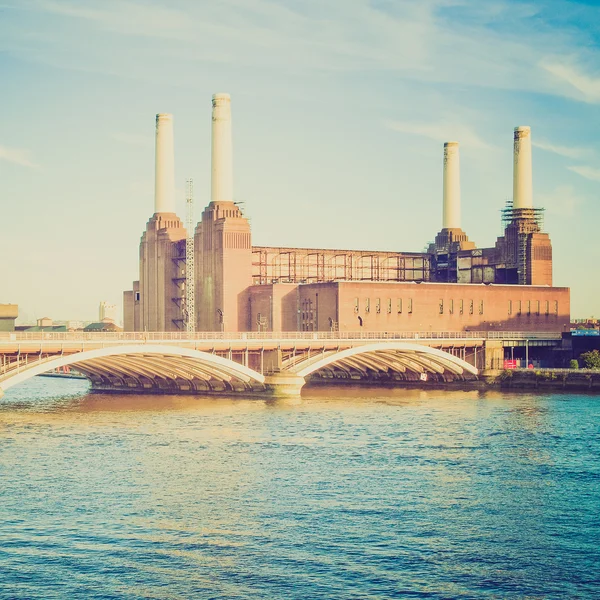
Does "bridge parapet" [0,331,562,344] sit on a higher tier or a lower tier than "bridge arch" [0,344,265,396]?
higher

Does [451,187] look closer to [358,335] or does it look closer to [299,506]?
[358,335]

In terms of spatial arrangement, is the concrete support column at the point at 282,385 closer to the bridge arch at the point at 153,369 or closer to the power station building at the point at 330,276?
the bridge arch at the point at 153,369

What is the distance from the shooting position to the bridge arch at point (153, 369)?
247 ft

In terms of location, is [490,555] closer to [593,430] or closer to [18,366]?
[593,430]

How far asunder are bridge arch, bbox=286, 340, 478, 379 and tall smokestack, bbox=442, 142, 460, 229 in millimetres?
38371

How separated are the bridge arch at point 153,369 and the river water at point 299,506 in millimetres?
4024

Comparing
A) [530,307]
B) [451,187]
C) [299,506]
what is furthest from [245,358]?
[451,187]

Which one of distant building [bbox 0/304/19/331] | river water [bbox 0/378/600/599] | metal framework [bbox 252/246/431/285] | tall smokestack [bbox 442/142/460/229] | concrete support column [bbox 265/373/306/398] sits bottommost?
river water [bbox 0/378/600/599]

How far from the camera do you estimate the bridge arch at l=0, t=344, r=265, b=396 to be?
247ft

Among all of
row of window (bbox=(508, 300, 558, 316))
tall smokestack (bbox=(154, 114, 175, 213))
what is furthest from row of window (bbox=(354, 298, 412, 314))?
tall smokestack (bbox=(154, 114, 175, 213))

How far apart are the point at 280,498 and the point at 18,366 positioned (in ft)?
107

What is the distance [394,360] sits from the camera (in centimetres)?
10188

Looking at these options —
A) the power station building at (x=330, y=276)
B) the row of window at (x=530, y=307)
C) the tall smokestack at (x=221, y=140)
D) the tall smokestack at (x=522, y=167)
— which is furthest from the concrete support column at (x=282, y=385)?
the tall smokestack at (x=522, y=167)

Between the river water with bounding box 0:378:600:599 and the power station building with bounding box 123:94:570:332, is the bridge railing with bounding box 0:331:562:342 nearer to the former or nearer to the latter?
the power station building with bounding box 123:94:570:332
